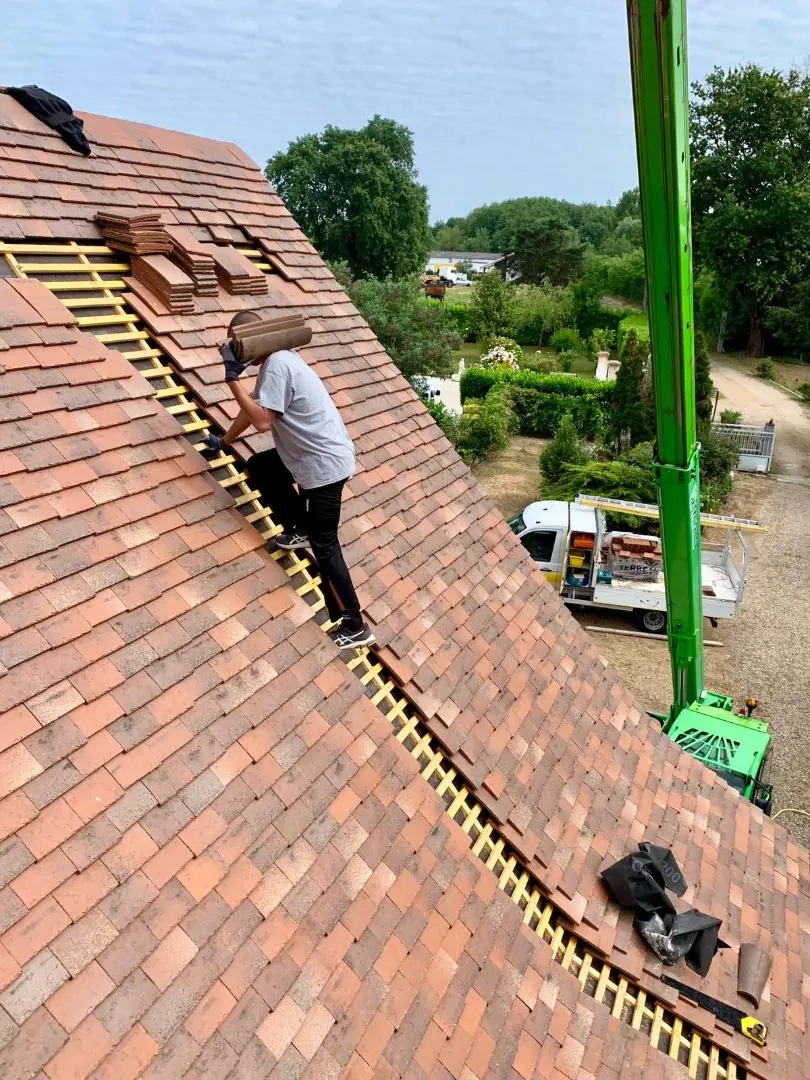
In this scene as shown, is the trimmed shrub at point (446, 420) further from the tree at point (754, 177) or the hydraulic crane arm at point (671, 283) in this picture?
the tree at point (754, 177)

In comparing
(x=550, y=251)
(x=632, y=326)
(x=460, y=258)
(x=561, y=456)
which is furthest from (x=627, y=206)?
(x=561, y=456)

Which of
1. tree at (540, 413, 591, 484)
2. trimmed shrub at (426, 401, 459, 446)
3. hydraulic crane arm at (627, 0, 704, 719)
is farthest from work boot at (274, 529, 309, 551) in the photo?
trimmed shrub at (426, 401, 459, 446)

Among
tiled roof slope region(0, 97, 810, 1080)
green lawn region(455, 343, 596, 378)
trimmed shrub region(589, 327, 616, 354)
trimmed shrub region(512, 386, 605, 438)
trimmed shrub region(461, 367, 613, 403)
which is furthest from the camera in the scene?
trimmed shrub region(589, 327, 616, 354)

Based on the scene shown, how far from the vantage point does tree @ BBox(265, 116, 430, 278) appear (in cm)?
4138

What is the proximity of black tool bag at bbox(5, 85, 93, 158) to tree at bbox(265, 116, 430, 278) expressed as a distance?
123 feet

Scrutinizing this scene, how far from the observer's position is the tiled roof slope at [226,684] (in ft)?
8.61

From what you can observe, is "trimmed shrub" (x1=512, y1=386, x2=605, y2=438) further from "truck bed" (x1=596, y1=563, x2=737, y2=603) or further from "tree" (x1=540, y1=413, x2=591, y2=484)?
"truck bed" (x1=596, y1=563, x2=737, y2=603)

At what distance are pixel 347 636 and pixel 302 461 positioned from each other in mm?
1043

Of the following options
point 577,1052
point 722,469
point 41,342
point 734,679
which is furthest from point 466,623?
point 722,469

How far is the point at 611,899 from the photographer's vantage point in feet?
14.5

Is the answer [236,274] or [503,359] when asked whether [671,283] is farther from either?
[503,359]

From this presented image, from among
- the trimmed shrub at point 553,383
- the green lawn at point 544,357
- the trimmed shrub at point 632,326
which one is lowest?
the green lawn at point 544,357

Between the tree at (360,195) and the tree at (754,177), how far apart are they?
1648 centimetres

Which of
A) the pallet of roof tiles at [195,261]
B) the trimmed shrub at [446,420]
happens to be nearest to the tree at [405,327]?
the trimmed shrub at [446,420]
